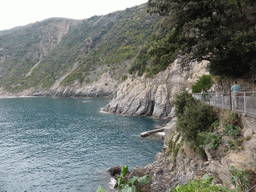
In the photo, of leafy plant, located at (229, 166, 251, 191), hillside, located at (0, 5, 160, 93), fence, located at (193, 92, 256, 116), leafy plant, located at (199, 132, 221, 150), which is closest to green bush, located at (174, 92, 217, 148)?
leafy plant, located at (199, 132, 221, 150)

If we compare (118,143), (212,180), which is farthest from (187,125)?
(118,143)

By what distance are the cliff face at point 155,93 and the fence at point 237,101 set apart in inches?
1260

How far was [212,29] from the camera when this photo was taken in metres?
11.2

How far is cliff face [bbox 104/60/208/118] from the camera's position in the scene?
1873 inches

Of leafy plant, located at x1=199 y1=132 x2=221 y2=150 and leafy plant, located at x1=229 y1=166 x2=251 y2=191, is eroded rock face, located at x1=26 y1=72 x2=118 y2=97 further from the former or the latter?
leafy plant, located at x1=229 y1=166 x2=251 y2=191

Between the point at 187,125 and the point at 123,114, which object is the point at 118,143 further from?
the point at 123,114

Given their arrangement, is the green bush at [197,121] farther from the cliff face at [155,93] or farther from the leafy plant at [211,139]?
the cliff face at [155,93]

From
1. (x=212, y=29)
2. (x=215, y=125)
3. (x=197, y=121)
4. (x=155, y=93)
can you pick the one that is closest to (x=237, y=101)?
(x=215, y=125)

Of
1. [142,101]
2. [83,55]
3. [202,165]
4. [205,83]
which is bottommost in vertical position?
[202,165]

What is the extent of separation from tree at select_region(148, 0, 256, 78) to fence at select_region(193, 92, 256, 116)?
261 cm

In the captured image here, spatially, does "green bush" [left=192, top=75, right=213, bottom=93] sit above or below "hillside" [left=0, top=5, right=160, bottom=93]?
below

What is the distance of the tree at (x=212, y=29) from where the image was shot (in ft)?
34.8

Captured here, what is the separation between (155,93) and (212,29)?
132ft

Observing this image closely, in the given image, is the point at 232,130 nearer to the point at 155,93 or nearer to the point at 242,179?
the point at 242,179
